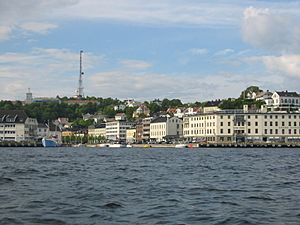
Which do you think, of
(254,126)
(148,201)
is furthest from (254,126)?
(148,201)

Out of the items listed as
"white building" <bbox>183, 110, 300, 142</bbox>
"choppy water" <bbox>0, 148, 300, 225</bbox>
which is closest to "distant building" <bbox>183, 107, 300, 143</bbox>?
"white building" <bbox>183, 110, 300, 142</bbox>

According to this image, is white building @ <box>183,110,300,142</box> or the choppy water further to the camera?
white building @ <box>183,110,300,142</box>

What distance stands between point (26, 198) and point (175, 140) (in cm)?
17204

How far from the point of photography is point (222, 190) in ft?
91.6

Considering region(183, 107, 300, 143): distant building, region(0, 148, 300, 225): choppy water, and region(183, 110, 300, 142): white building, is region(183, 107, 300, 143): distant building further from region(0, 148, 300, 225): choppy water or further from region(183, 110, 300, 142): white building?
region(0, 148, 300, 225): choppy water

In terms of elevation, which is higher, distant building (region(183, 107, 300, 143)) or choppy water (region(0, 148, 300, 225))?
distant building (region(183, 107, 300, 143))

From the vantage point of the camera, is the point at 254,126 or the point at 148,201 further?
the point at 254,126

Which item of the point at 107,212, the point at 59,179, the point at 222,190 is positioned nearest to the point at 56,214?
the point at 107,212

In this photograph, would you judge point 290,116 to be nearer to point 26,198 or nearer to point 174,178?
point 174,178

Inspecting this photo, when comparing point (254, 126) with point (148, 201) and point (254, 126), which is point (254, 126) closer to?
point (254, 126)

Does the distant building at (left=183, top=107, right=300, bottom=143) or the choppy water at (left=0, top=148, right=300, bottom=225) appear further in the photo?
the distant building at (left=183, top=107, right=300, bottom=143)

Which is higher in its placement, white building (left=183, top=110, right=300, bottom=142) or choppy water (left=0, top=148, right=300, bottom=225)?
white building (left=183, top=110, right=300, bottom=142)

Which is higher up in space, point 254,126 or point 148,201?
point 254,126

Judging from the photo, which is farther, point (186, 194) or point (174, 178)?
point (174, 178)
